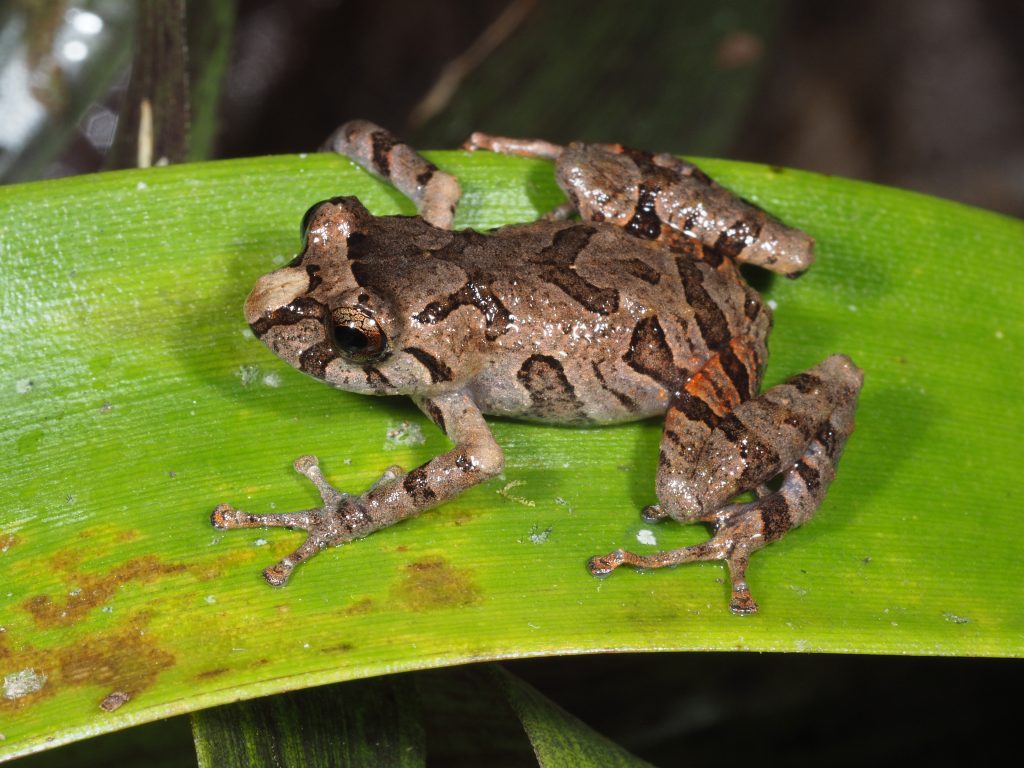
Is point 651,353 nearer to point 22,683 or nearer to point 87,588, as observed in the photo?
point 87,588

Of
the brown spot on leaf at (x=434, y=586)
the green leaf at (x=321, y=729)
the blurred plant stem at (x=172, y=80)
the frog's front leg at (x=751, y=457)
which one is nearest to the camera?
the green leaf at (x=321, y=729)

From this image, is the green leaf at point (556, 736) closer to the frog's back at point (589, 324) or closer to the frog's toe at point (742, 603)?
the frog's toe at point (742, 603)

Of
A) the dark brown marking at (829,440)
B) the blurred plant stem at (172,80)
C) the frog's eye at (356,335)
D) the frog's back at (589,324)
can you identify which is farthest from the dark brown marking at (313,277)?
the dark brown marking at (829,440)

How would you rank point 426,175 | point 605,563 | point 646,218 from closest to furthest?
point 605,563 → point 426,175 → point 646,218

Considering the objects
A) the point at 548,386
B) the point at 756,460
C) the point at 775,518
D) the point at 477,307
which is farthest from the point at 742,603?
the point at 477,307

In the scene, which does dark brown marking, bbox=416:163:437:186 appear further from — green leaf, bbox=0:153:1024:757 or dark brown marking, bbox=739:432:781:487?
dark brown marking, bbox=739:432:781:487

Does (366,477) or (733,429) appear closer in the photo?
(366,477)
